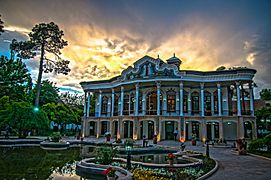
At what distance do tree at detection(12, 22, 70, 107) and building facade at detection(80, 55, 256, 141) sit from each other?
9.48 m

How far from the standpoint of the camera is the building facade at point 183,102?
25.7 meters

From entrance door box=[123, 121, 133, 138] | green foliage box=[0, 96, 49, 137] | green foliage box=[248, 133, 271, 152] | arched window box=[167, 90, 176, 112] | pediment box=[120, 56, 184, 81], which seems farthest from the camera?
entrance door box=[123, 121, 133, 138]

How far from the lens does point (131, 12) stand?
51.5ft

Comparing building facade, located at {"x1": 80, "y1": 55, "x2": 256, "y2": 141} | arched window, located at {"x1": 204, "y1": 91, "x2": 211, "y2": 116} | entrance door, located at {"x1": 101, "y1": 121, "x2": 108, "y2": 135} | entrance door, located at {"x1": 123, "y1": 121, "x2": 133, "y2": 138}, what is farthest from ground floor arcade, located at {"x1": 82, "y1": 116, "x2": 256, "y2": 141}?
entrance door, located at {"x1": 101, "y1": 121, "x2": 108, "y2": 135}

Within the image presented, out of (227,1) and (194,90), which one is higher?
(227,1)

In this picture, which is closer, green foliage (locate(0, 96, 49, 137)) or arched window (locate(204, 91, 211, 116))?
green foliage (locate(0, 96, 49, 137))

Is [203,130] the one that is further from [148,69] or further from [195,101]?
[148,69]

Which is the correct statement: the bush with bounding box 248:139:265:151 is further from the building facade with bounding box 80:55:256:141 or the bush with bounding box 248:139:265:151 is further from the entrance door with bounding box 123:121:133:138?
the entrance door with bounding box 123:121:133:138

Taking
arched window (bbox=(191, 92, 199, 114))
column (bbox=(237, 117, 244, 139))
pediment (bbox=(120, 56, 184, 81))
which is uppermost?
pediment (bbox=(120, 56, 184, 81))

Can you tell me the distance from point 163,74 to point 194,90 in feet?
15.5

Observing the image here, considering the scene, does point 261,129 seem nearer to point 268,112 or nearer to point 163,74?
point 268,112

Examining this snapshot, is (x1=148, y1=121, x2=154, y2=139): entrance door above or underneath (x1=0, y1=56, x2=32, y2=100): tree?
underneath

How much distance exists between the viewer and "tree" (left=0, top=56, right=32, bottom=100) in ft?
116

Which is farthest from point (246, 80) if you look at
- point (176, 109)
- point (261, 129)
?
point (261, 129)
